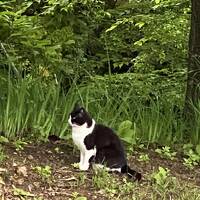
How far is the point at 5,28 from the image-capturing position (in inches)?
258

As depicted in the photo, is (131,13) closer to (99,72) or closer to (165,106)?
(99,72)

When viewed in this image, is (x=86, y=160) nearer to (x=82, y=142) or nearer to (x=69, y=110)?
(x=82, y=142)

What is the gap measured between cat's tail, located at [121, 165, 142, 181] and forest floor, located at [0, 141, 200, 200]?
2.3 inches

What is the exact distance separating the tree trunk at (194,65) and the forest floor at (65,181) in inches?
71.6

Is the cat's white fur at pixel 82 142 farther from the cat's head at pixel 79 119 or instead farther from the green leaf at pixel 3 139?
the green leaf at pixel 3 139

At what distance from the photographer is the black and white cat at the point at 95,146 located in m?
5.07

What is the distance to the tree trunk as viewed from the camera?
721 centimetres

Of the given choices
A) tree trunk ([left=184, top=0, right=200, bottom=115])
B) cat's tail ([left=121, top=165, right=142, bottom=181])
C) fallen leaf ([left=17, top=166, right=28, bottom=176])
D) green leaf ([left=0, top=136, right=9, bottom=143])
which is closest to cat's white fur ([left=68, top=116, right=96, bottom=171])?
cat's tail ([left=121, top=165, right=142, bottom=181])

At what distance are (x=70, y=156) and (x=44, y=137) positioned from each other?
1.43 feet

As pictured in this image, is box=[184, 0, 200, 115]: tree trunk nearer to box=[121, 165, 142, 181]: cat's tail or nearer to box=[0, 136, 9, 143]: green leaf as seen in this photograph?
box=[121, 165, 142, 181]: cat's tail

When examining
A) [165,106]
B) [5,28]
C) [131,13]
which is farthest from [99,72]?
[5,28]

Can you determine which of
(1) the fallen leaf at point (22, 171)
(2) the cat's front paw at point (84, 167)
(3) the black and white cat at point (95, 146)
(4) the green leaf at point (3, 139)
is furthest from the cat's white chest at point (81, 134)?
(4) the green leaf at point (3, 139)

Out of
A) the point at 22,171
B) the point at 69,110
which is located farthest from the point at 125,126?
the point at 22,171

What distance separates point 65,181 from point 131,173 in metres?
0.69
